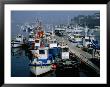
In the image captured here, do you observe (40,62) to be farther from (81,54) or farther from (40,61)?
(81,54)

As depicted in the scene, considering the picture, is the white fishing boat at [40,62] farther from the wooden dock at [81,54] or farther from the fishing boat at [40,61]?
the wooden dock at [81,54]

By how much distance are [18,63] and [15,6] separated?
11.3 inches

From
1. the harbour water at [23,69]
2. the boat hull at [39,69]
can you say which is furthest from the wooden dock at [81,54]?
the boat hull at [39,69]

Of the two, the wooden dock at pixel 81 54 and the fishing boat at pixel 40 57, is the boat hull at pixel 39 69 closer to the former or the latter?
the fishing boat at pixel 40 57

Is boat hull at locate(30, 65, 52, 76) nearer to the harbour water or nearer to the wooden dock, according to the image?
the harbour water

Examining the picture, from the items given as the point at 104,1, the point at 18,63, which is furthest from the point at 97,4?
the point at 18,63

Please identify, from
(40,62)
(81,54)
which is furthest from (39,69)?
(81,54)

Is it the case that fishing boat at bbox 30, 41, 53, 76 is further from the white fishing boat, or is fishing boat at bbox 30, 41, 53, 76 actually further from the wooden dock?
the wooden dock

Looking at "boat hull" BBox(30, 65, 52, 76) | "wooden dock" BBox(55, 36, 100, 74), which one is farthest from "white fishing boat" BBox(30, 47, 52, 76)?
"wooden dock" BBox(55, 36, 100, 74)

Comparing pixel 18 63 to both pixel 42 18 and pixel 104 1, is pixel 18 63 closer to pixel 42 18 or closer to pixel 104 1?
pixel 42 18

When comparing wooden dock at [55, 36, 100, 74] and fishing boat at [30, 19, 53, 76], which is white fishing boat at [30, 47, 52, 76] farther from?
wooden dock at [55, 36, 100, 74]

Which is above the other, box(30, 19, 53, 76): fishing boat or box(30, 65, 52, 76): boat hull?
box(30, 19, 53, 76): fishing boat

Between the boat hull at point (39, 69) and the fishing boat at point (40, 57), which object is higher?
the fishing boat at point (40, 57)

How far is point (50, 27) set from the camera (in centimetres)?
343
